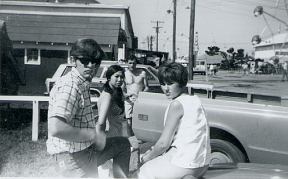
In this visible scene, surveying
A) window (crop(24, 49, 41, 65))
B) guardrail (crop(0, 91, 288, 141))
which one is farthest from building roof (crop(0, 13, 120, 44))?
guardrail (crop(0, 91, 288, 141))

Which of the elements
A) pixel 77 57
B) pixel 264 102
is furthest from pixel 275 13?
pixel 77 57

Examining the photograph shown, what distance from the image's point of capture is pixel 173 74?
197 centimetres

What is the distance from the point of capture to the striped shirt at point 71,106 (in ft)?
5.10

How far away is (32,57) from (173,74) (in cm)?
1106

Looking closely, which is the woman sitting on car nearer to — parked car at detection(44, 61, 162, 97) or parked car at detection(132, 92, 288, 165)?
parked car at detection(132, 92, 288, 165)

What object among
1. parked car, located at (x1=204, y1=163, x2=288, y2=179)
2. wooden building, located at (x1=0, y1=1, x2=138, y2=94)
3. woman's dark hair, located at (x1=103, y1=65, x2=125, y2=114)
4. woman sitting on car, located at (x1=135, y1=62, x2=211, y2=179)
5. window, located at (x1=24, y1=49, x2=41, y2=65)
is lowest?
parked car, located at (x1=204, y1=163, x2=288, y2=179)

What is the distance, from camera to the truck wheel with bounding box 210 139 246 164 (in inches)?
120

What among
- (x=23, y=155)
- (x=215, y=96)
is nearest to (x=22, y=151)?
(x=23, y=155)

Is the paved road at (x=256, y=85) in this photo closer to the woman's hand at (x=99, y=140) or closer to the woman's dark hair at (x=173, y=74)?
the woman's dark hair at (x=173, y=74)

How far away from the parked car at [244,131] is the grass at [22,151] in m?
1.18

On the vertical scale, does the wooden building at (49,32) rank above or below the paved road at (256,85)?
above

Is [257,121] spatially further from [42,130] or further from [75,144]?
[42,130]

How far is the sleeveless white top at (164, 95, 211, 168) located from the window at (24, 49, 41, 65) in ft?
36.3

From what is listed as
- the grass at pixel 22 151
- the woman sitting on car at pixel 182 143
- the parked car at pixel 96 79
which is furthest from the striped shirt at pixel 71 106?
the parked car at pixel 96 79
